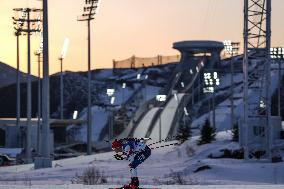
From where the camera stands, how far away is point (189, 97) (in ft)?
452

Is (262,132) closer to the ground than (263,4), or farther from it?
closer to the ground

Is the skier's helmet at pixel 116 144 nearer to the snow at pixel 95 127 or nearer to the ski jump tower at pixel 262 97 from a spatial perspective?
the ski jump tower at pixel 262 97

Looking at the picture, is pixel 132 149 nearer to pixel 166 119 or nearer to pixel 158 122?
pixel 158 122

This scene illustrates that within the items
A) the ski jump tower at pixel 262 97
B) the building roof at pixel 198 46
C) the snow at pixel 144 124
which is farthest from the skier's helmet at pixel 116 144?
the building roof at pixel 198 46

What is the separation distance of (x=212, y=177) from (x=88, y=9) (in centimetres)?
4910

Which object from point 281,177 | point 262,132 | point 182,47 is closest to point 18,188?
point 281,177

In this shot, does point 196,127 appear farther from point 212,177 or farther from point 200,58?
point 212,177

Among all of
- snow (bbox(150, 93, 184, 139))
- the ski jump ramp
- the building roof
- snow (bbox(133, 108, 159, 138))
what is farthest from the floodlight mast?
the building roof

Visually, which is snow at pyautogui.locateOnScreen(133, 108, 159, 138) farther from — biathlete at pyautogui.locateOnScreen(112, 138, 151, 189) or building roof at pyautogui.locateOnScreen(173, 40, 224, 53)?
biathlete at pyautogui.locateOnScreen(112, 138, 151, 189)

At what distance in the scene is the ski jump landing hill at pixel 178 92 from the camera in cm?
11339

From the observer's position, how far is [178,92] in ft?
476

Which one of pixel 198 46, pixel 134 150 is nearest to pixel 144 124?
pixel 198 46

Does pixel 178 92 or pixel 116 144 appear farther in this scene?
pixel 178 92

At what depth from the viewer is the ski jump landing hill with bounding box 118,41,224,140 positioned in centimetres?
11339
